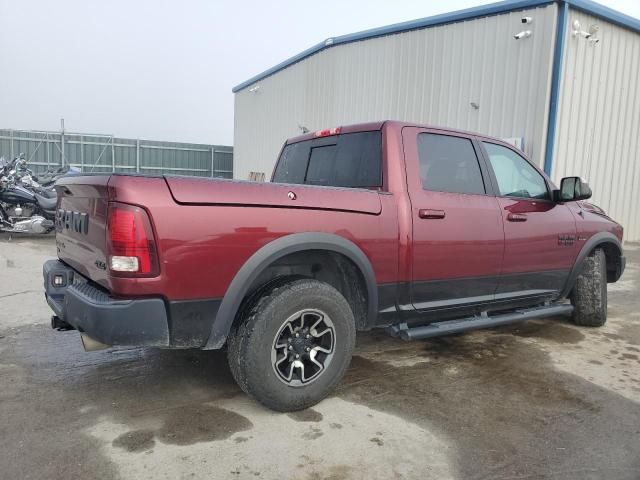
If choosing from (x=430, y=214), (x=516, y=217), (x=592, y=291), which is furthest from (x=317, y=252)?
(x=592, y=291)

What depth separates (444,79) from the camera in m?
12.2

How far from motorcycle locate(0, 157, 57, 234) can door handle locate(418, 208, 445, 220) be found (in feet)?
29.0

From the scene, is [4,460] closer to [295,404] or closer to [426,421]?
[295,404]

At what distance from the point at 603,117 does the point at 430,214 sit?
1027cm

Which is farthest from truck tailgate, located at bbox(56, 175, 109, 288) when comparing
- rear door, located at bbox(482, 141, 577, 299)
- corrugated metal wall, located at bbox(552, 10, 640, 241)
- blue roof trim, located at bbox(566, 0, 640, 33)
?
blue roof trim, located at bbox(566, 0, 640, 33)

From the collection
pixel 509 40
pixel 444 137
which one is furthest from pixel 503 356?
pixel 509 40

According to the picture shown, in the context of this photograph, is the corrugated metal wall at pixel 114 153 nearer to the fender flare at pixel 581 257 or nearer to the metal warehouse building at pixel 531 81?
the metal warehouse building at pixel 531 81

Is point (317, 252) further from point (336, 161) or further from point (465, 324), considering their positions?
point (465, 324)

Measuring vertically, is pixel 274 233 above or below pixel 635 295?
above

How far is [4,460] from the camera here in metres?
2.58

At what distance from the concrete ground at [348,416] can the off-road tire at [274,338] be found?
0.48 feet

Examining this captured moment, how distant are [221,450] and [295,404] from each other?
1.88 ft

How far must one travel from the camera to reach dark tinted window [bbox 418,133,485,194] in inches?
149

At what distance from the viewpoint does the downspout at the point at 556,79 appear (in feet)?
33.1
